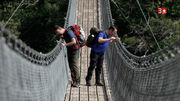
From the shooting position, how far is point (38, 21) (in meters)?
17.7

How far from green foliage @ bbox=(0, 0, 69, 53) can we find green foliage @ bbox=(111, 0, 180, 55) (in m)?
3.21

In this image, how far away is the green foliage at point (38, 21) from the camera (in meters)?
17.3

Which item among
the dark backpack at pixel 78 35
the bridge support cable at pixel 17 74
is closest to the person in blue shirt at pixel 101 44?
A: the dark backpack at pixel 78 35

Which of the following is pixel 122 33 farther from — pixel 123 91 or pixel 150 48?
pixel 123 91

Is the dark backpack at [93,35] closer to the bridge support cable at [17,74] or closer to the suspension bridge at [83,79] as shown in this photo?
the suspension bridge at [83,79]

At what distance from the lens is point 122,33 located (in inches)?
695

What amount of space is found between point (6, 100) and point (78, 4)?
7.47 metres

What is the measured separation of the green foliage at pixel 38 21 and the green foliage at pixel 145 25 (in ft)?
10.5

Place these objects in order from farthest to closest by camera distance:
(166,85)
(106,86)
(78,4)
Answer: (78,4), (106,86), (166,85)

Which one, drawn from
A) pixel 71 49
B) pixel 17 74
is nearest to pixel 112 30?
pixel 71 49

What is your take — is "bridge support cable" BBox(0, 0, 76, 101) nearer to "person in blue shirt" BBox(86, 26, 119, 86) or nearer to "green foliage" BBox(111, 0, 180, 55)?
"person in blue shirt" BBox(86, 26, 119, 86)

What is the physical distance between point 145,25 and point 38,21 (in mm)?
5751

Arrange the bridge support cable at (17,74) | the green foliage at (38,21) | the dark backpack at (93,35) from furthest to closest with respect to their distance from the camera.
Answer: the green foliage at (38,21) → the dark backpack at (93,35) → the bridge support cable at (17,74)

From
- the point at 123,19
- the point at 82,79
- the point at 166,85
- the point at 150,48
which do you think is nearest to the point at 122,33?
the point at 123,19
